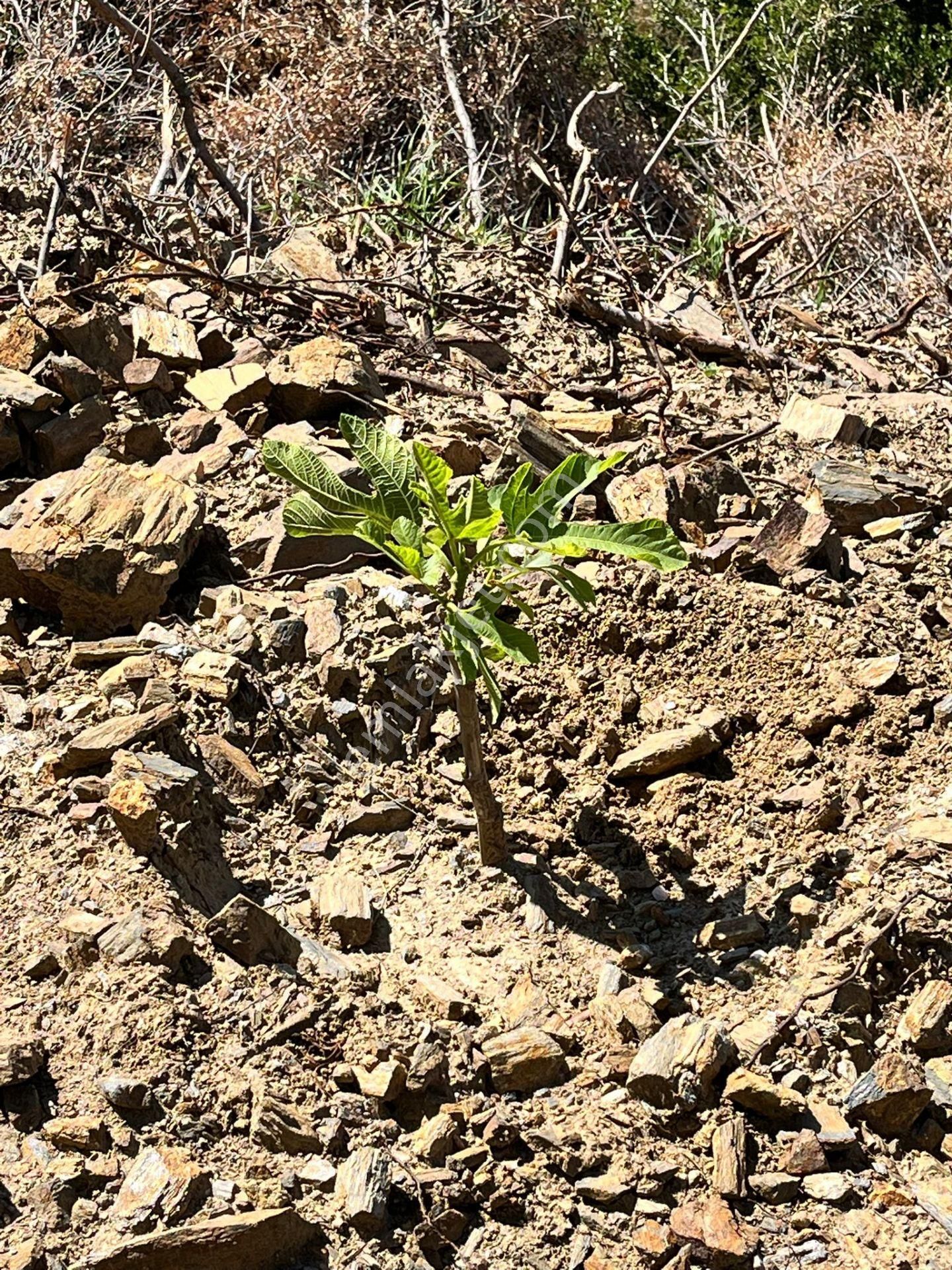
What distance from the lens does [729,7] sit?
22.1 feet

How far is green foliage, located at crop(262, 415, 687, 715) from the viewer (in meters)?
2.12

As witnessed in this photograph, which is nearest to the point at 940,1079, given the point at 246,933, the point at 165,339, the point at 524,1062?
the point at 524,1062

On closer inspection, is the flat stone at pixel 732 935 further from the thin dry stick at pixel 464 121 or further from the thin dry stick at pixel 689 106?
the thin dry stick at pixel 464 121

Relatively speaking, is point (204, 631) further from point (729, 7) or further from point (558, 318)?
point (729, 7)

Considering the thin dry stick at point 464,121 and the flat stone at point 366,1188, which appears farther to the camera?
the thin dry stick at point 464,121

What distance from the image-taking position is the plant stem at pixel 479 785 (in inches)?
88.1

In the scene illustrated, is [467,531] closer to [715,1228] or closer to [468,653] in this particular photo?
[468,653]

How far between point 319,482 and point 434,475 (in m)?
0.18

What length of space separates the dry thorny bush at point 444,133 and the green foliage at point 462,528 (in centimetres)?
228

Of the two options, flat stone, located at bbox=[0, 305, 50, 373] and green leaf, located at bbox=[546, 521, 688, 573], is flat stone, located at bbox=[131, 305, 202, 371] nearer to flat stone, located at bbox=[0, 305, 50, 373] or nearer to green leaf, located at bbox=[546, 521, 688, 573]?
flat stone, located at bbox=[0, 305, 50, 373]

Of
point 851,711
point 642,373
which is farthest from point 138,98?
point 851,711

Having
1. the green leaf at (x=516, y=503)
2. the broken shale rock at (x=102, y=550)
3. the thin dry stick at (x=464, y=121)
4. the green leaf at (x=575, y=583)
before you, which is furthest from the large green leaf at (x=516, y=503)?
the thin dry stick at (x=464, y=121)

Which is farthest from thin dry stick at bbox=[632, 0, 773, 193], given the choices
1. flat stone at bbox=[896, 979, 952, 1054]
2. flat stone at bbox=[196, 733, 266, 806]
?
flat stone at bbox=[896, 979, 952, 1054]

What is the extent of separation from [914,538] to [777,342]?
1171 millimetres
